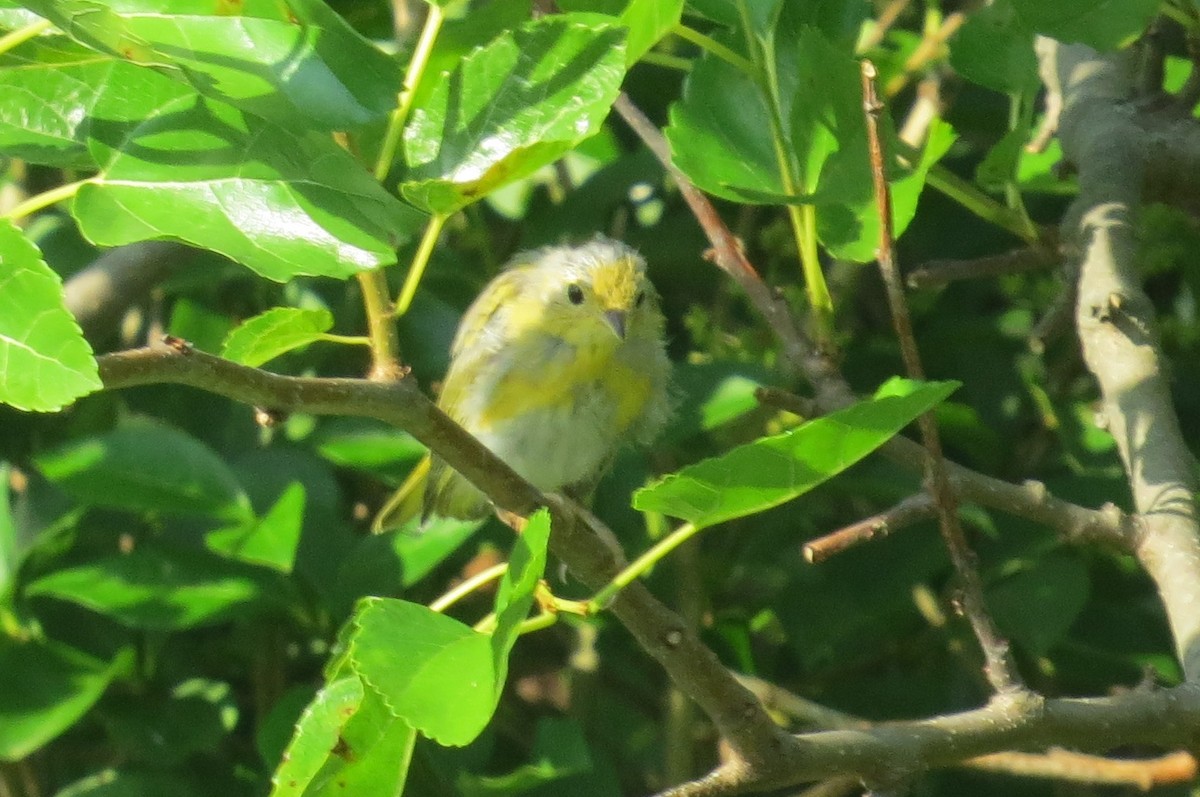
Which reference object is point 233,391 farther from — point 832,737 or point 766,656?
point 766,656

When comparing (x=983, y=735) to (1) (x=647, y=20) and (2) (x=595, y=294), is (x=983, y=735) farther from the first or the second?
(2) (x=595, y=294)

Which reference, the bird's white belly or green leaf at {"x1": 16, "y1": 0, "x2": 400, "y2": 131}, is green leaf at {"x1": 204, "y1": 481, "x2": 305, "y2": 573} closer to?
the bird's white belly

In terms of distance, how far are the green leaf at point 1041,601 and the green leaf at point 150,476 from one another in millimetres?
944

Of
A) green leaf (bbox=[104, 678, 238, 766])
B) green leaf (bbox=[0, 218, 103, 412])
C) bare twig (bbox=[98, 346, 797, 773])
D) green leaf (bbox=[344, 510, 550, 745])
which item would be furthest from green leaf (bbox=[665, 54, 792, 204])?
green leaf (bbox=[104, 678, 238, 766])

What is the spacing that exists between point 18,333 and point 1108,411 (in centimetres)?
96

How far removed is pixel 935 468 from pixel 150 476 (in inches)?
39.2

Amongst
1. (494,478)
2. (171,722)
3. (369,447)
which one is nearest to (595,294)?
(369,447)

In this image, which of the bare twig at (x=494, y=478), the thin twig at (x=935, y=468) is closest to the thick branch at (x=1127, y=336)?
the thin twig at (x=935, y=468)

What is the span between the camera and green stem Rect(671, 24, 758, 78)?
103 centimetres

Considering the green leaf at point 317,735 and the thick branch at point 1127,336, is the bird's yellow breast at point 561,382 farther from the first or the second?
the green leaf at point 317,735

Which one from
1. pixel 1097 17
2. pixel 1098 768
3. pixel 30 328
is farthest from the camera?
pixel 1098 768

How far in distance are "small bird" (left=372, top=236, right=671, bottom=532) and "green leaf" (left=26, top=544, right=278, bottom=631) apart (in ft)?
1.26

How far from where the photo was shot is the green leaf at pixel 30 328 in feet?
2.49

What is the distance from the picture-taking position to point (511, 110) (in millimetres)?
874
